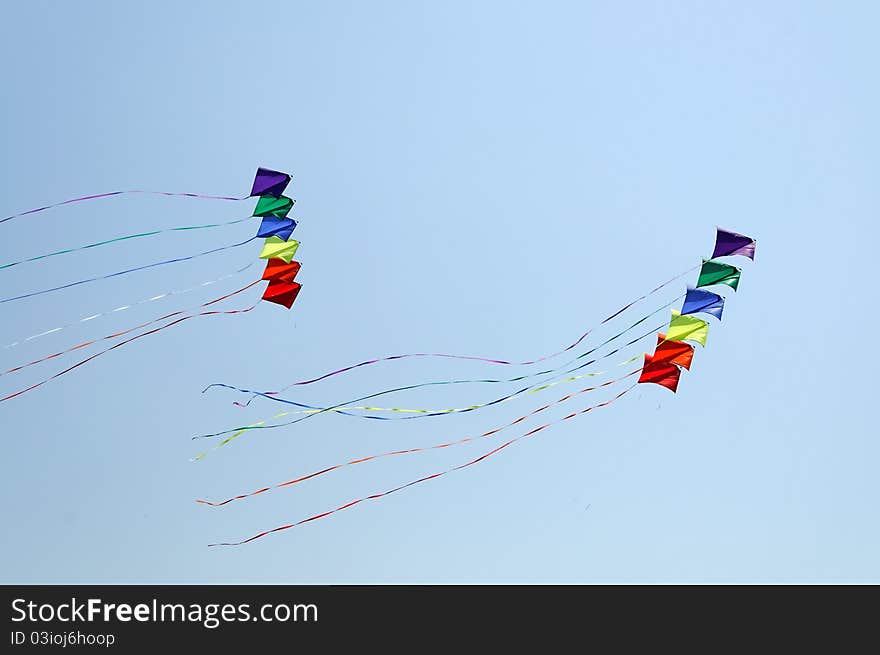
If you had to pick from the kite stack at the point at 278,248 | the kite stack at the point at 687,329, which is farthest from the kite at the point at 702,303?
the kite stack at the point at 278,248

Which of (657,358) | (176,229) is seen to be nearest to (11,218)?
(176,229)

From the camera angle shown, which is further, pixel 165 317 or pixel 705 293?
pixel 165 317

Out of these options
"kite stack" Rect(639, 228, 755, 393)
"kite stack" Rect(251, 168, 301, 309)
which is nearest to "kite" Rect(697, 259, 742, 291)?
"kite stack" Rect(639, 228, 755, 393)

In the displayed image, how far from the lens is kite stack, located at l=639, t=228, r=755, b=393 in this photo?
15531mm

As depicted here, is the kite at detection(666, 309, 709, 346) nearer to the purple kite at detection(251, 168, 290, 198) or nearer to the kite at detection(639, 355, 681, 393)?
the kite at detection(639, 355, 681, 393)

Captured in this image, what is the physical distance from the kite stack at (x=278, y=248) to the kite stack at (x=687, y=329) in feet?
16.9

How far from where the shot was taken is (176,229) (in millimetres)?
16547

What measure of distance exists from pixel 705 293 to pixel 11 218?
9418 mm

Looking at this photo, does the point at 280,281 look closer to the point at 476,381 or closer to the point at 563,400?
the point at 476,381

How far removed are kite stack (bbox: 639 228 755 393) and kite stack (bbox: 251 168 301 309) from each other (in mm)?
5143

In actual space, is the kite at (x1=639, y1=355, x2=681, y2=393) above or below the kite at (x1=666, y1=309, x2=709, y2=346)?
below

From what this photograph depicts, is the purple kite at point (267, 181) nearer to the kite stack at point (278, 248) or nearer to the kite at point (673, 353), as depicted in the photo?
the kite stack at point (278, 248)

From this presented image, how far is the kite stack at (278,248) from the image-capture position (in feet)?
54.2

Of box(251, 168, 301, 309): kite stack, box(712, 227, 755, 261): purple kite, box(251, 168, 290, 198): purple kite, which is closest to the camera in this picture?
box(712, 227, 755, 261): purple kite
